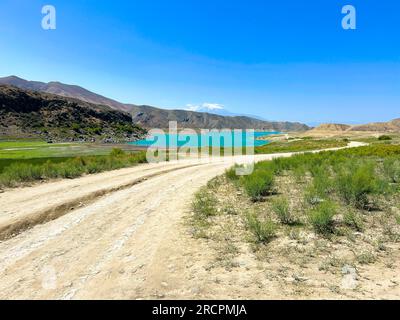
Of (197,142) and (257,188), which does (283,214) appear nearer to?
(257,188)

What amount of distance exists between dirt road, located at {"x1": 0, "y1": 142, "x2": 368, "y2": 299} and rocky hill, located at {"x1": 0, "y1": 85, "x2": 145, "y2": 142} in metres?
74.5

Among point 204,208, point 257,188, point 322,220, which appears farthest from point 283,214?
point 257,188

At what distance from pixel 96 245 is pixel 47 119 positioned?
12296cm

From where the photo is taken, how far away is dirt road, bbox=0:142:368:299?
5609mm

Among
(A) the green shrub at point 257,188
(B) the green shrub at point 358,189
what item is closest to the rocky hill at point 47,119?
(A) the green shrub at point 257,188

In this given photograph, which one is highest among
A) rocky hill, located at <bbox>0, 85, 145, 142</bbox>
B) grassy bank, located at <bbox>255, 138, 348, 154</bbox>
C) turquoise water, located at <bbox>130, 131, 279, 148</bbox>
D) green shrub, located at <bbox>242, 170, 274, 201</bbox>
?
rocky hill, located at <bbox>0, 85, 145, 142</bbox>

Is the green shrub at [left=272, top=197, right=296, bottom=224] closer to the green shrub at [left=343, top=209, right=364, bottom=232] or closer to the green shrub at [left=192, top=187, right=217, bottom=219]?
the green shrub at [left=343, top=209, right=364, bottom=232]

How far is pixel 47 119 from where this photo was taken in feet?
376

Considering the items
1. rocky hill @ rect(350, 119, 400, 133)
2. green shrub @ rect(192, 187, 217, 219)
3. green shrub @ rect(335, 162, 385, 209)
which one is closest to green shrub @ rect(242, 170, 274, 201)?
green shrub @ rect(192, 187, 217, 219)

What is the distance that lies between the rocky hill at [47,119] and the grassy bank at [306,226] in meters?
77.6

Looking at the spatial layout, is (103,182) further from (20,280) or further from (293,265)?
(293,265)

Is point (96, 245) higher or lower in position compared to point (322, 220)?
lower
